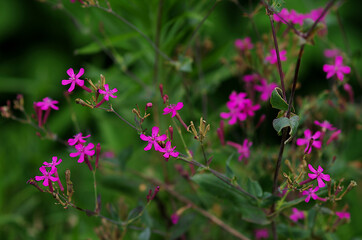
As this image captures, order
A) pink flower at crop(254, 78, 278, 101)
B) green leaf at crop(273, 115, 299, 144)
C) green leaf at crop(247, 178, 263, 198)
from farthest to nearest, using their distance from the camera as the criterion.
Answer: pink flower at crop(254, 78, 278, 101) < green leaf at crop(247, 178, 263, 198) < green leaf at crop(273, 115, 299, 144)

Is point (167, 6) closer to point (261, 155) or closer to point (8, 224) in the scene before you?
point (261, 155)

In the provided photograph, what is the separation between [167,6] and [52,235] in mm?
477

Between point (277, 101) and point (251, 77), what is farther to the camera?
point (251, 77)

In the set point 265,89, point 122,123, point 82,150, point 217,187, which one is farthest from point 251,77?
point 122,123

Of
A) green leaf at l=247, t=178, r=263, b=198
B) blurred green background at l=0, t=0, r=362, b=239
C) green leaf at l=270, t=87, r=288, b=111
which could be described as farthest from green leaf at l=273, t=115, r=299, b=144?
blurred green background at l=0, t=0, r=362, b=239

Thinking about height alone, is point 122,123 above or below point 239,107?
below

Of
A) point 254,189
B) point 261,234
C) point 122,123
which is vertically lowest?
point 122,123

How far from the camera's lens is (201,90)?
808mm

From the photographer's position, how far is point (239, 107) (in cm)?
62

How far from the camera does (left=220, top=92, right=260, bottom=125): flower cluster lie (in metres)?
0.61

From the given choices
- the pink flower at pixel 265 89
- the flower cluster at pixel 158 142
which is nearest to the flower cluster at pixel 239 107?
the pink flower at pixel 265 89

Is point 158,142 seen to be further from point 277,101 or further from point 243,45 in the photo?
point 243,45

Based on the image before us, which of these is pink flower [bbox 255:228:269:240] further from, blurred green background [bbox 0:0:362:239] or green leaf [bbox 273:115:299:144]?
green leaf [bbox 273:115:299:144]

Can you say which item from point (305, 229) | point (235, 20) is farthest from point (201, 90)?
point (235, 20)
